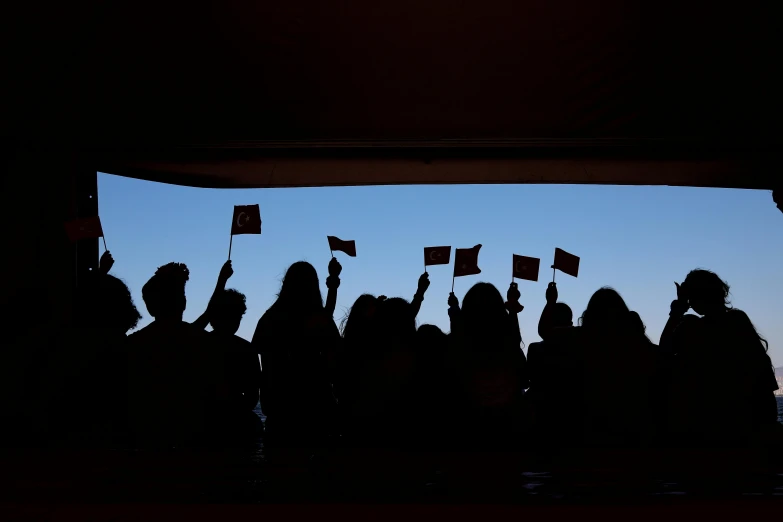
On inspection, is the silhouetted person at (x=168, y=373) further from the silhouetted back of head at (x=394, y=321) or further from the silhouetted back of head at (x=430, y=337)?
the silhouetted back of head at (x=430, y=337)

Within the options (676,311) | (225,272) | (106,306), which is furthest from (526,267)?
(106,306)

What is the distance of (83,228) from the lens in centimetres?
399

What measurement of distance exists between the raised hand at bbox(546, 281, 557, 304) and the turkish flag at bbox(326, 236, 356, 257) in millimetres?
1362

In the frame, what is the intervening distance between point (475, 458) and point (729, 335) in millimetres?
1855

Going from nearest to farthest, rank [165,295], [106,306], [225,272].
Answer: [165,295], [106,306], [225,272]

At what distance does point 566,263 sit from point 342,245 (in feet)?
5.32

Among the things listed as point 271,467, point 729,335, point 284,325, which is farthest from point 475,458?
point 729,335

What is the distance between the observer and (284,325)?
2945 mm

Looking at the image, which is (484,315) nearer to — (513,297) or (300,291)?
(300,291)

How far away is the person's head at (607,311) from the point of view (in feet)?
9.24

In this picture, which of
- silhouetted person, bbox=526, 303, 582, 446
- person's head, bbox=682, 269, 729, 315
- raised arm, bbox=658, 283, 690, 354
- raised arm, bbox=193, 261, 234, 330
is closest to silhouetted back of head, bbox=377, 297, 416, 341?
silhouetted person, bbox=526, 303, 582, 446

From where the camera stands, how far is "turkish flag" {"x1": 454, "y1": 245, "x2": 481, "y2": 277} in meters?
4.59

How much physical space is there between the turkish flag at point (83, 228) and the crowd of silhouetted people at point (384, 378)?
105 cm

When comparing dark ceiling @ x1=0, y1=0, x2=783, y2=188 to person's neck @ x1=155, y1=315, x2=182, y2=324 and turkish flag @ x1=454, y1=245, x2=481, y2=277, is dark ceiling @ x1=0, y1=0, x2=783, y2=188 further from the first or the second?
person's neck @ x1=155, y1=315, x2=182, y2=324
